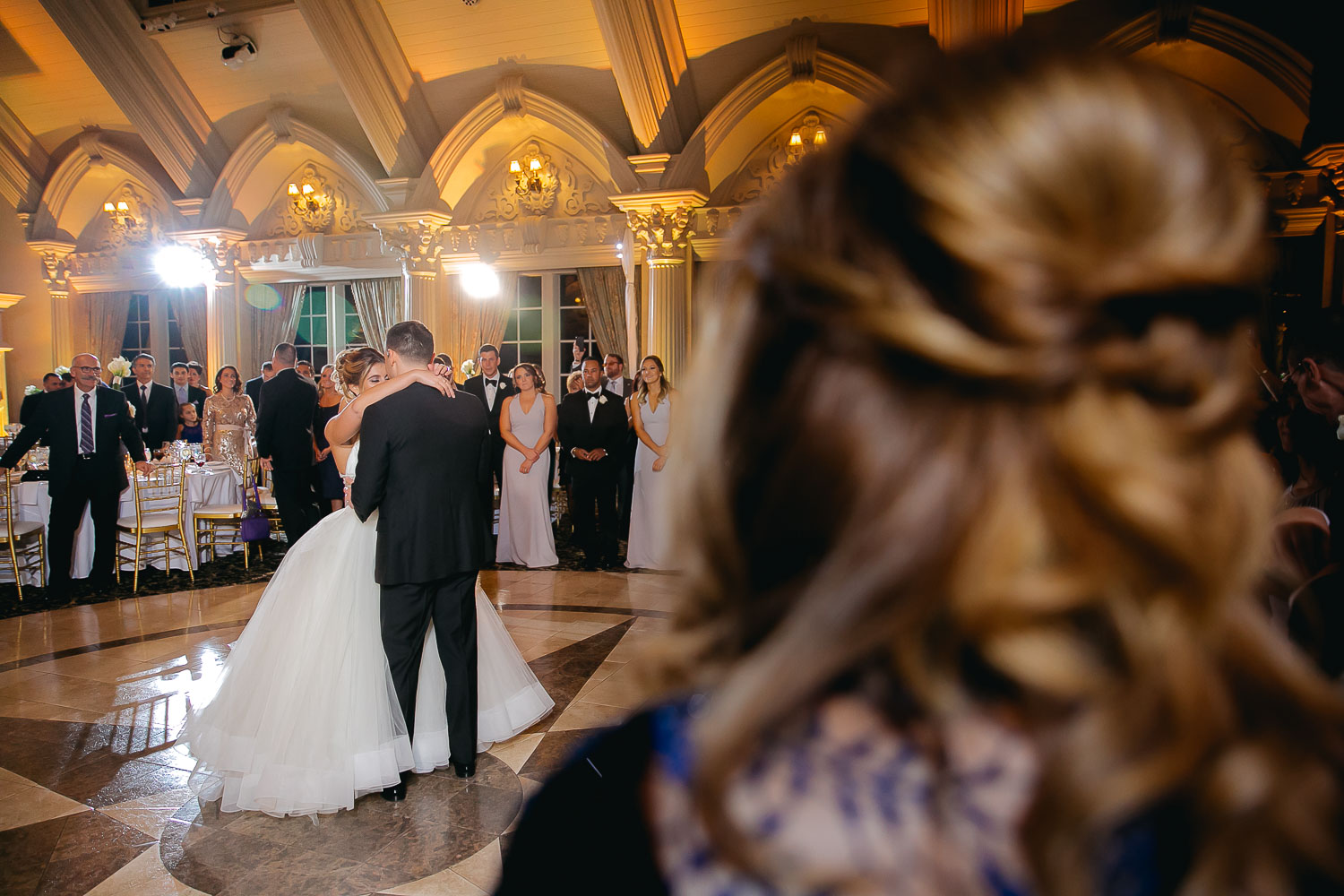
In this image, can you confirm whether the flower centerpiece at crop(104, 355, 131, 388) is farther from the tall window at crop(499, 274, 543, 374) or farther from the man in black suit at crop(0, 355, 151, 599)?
the tall window at crop(499, 274, 543, 374)

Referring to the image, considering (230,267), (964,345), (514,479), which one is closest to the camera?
(964,345)

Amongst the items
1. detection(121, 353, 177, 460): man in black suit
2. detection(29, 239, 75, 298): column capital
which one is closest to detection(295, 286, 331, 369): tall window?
detection(121, 353, 177, 460): man in black suit

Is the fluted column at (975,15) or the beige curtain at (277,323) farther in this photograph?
the beige curtain at (277,323)

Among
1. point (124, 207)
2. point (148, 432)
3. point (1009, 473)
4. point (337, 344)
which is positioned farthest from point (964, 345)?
point (124, 207)

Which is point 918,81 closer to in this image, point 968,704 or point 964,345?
point 964,345

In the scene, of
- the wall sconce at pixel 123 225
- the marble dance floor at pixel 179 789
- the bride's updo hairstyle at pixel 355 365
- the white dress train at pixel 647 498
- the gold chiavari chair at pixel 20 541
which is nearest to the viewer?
the marble dance floor at pixel 179 789

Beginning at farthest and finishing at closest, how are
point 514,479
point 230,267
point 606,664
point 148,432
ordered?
point 230,267, point 148,432, point 514,479, point 606,664

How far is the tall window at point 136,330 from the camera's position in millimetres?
13375

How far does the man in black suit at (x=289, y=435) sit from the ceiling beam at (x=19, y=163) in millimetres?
9279

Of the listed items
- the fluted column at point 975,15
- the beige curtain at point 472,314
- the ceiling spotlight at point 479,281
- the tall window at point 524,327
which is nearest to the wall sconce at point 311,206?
the beige curtain at point 472,314

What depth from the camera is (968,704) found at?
0.49 m

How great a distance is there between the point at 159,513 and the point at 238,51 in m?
6.79

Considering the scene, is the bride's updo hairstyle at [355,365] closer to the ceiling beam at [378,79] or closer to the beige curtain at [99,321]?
the ceiling beam at [378,79]

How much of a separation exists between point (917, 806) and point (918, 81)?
455mm
